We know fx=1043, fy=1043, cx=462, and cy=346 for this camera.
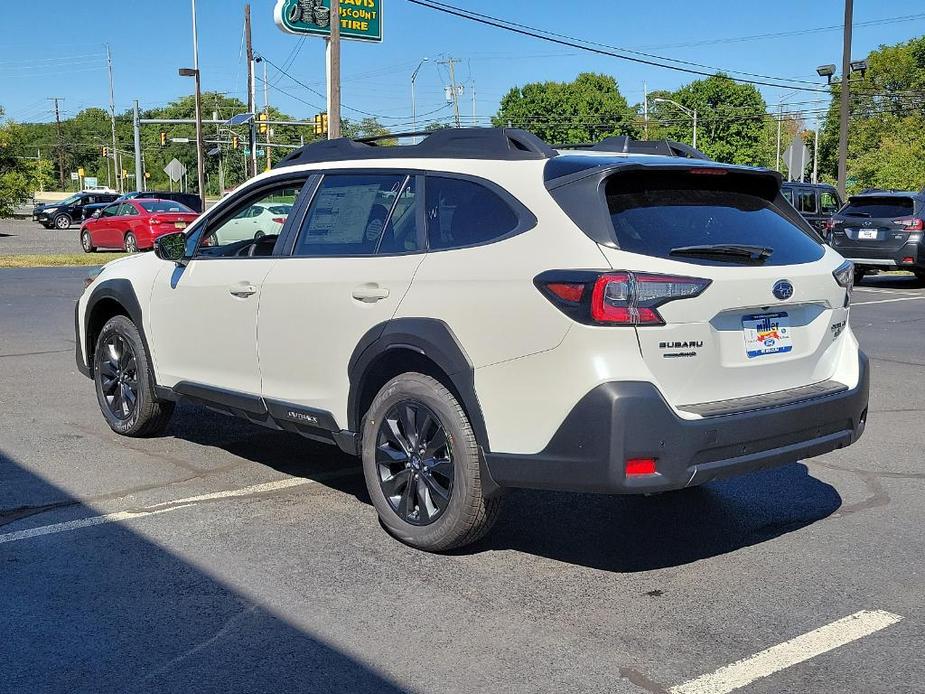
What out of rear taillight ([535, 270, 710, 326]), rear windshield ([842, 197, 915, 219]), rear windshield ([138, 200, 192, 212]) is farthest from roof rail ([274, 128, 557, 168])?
rear windshield ([138, 200, 192, 212])

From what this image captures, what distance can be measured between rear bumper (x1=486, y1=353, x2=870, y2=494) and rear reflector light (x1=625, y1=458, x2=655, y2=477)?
20mm

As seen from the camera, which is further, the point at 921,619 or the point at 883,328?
the point at 883,328

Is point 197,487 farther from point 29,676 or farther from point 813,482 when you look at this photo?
point 813,482

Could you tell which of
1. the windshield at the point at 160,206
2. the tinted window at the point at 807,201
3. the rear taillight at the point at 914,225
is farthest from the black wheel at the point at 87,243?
→ the rear taillight at the point at 914,225

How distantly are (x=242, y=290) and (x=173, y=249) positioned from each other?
92 cm

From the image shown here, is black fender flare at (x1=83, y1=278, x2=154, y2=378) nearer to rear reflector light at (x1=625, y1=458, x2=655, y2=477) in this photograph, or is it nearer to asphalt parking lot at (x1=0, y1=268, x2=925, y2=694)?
asphalt parking lot at (x1=0, y1=268, x2=925, y2=694)

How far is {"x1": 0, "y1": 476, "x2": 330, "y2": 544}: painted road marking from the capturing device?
199 inches

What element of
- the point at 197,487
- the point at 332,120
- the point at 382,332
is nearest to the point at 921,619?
the point at 382,332

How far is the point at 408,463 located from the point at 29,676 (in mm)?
1892

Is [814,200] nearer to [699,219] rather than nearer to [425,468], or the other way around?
[699,219]

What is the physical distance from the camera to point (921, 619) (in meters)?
4.02

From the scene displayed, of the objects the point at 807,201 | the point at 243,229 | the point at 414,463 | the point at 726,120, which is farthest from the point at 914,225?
the point at 726,120

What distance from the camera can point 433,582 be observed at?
4.44m

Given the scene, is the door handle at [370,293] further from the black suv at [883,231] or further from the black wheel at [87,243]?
the black wheel at [87,243]
